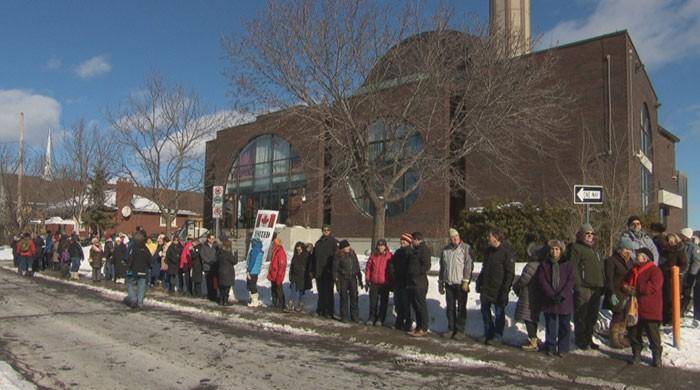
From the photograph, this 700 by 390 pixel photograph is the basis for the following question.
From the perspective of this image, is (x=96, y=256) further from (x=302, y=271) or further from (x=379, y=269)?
(x=379, y=269)

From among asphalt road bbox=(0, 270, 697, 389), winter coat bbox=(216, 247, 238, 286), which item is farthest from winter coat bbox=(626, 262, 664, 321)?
winter coat bbox=(216, 247, 238, 286)

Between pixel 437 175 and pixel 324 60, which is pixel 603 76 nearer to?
pixel 437 175

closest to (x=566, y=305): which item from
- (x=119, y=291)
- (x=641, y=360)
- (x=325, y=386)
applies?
(x=641, y=360)

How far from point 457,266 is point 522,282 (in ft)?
3.83

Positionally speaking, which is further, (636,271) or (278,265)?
(278,265)

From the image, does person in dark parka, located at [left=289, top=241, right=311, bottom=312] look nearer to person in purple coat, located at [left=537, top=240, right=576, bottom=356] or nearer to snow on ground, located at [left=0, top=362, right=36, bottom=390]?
person in purple coat, located at [left=537, top=240, right=576, bottom=356]

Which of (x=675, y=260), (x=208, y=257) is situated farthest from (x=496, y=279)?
(x=208, y=257)

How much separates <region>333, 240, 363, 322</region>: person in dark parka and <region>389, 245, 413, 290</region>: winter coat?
3.41 feet

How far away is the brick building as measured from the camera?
20328mm

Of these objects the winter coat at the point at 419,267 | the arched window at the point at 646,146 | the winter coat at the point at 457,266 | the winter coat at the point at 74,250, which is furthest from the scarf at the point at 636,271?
the winter coat at the point at 74,250

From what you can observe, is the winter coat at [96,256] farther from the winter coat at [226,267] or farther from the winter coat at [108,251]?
the winter coat at [226,267]

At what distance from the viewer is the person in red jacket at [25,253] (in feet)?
72.6

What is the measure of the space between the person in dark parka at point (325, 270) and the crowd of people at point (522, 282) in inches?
0.8

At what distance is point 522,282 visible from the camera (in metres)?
8.68
